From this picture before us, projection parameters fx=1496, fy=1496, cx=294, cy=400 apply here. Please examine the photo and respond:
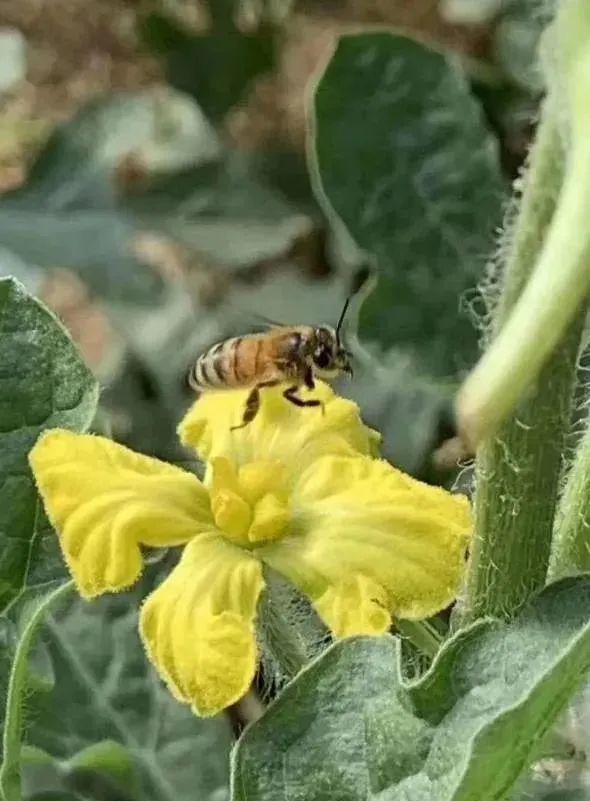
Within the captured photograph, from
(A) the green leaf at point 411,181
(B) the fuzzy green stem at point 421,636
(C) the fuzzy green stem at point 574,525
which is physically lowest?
(A) the green leaf at point 411,181

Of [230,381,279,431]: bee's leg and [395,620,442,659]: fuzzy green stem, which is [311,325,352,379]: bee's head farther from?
[395,620,442,659]: fuzzy green stem

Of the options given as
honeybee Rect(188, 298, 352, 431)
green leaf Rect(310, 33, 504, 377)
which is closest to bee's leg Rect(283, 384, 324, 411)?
honeybee Rect(188, 298, 352, 431)

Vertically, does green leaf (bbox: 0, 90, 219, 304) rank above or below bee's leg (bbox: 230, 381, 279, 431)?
below

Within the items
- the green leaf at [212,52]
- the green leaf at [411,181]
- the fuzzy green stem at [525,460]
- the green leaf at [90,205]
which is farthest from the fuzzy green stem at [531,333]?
the green leaf at [212,52]

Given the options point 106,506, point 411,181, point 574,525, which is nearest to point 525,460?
point 574,525

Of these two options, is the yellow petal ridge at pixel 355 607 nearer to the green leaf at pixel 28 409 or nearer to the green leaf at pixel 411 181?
the green leaf at pixel 28 409
